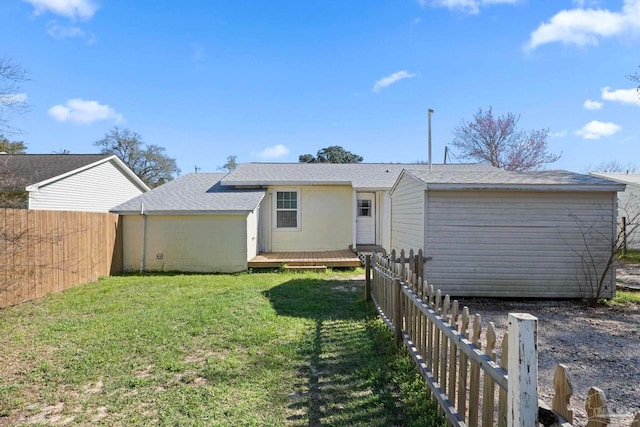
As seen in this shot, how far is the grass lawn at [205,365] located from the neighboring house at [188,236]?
12.5 feet

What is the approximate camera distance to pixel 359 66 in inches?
596

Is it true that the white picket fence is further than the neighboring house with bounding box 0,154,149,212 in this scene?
No

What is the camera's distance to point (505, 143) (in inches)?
1135

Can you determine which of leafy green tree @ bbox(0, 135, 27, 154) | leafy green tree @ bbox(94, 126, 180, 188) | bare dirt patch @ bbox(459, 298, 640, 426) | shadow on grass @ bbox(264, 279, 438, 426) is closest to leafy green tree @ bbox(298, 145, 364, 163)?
leafy green tree @ bbox(94, 126, 180, 188)

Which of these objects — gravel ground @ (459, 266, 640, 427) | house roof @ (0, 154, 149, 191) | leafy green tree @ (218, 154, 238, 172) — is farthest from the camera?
leafy green tree @ (218, 154, 238, 172)

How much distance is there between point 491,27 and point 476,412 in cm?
1189

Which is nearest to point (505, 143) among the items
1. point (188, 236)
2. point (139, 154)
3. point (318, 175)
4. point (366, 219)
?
point (366, 219)

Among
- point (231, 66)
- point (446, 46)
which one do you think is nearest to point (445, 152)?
point (446, 46)

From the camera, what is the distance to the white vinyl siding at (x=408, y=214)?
7721mm

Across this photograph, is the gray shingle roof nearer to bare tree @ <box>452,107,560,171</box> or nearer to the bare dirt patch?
the bare dirt patch

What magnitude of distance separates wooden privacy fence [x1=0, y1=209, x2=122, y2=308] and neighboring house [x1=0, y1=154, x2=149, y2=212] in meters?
3.08

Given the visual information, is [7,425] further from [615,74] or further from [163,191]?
[615,74]

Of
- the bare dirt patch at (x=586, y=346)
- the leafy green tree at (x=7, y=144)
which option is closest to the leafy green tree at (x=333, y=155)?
the leafy green tree at (x=7, y=144)

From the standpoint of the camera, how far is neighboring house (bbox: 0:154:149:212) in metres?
12.1
